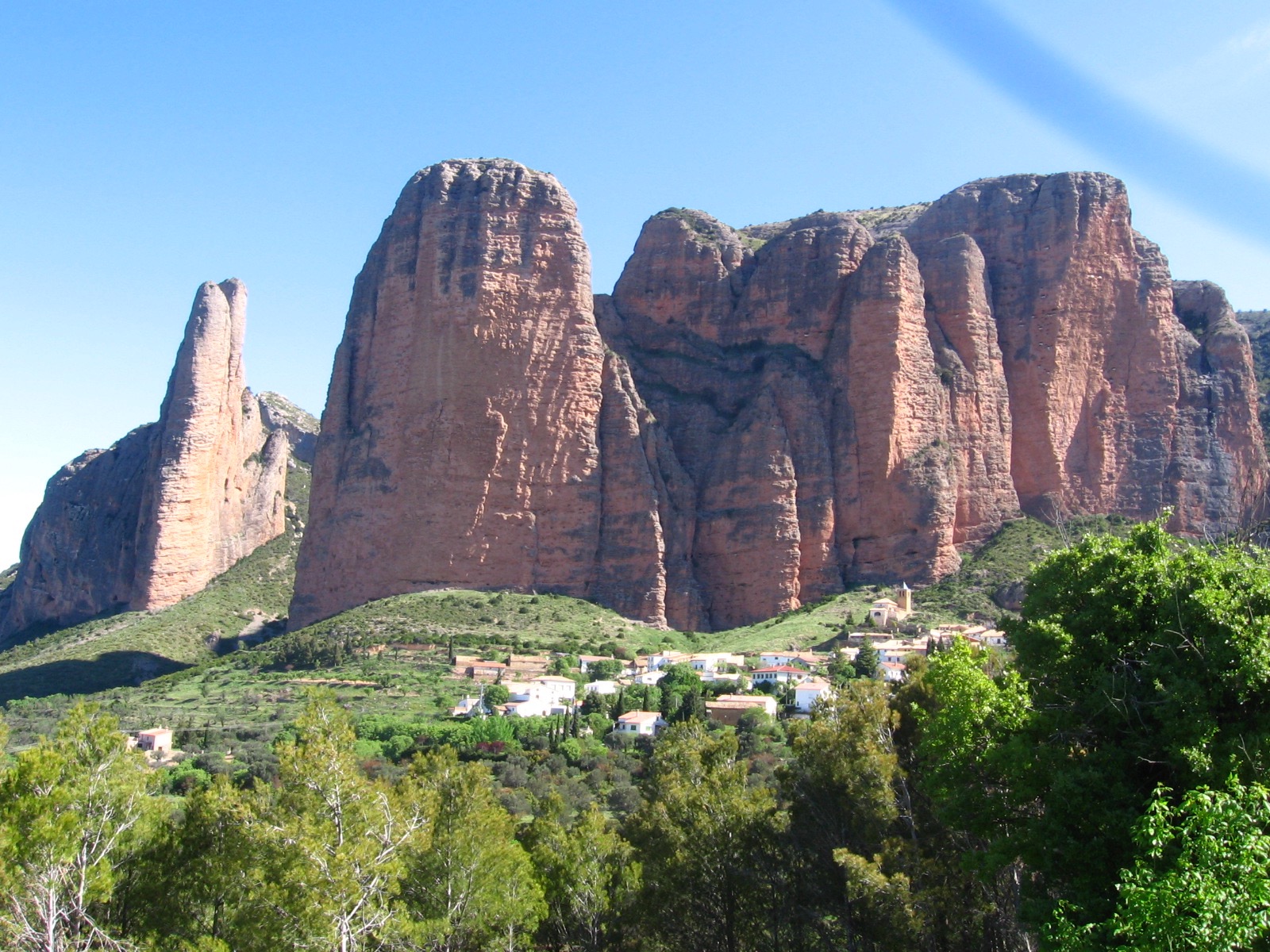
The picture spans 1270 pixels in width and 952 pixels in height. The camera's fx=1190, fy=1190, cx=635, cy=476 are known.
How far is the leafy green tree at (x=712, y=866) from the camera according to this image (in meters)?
21.8

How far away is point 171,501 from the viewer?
81.5m

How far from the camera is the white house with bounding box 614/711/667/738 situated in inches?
1756

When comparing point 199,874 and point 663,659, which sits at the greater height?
point 663,659

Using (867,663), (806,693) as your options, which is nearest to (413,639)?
(806,693)

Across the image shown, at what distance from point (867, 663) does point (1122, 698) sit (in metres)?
36.2

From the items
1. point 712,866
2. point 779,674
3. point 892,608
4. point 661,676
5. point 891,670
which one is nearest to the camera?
point 712,866

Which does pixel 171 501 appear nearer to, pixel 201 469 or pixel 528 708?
pixel 201 469

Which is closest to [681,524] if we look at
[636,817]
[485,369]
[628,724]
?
[485,369]

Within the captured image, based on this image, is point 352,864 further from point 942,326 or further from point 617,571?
point 942,326

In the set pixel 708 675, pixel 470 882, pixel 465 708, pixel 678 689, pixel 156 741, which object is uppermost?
pixel 708 675

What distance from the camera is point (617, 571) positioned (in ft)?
228

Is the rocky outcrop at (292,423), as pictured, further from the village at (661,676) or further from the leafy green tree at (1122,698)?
the leafy green tree at (1122,698)

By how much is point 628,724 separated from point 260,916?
95.9 ft

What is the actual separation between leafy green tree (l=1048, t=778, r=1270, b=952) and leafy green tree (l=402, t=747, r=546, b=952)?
11615 millimetres
